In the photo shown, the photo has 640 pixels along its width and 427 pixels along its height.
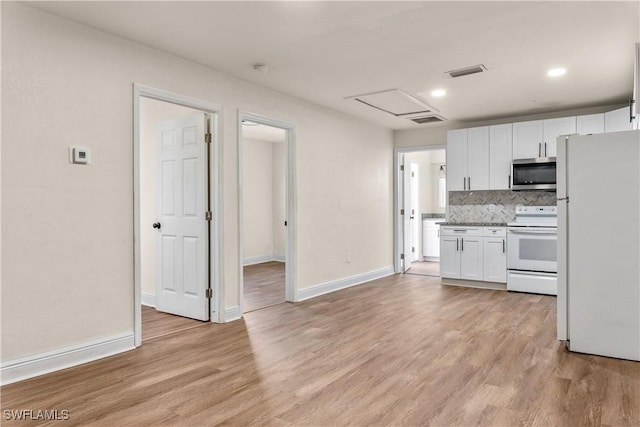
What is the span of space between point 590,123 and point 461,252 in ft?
7.60

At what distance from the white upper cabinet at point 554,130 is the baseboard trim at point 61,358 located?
540cm

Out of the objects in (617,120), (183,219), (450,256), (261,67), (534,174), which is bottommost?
(450,256)

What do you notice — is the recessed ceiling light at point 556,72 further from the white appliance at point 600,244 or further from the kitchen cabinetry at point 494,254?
the kitchen cabinetry at point 494,254

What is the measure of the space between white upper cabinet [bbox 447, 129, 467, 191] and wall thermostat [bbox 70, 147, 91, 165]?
4.91m

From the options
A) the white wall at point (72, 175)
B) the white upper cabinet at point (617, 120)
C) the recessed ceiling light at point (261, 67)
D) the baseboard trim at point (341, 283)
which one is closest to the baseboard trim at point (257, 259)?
the baseboard trim at point (341, 283)

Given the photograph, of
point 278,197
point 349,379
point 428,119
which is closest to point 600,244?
point 349,379

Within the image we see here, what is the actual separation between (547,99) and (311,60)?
3.19 metres

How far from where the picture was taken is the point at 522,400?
7.89 ft

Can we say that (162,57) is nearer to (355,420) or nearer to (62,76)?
(62,76)

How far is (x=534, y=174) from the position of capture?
560 cm

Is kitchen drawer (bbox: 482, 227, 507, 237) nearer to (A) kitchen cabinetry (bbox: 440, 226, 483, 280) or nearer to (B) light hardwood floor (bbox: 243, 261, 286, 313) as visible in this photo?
(A) kitchen cabinetry (bbox: 440, 226, 483, 280)

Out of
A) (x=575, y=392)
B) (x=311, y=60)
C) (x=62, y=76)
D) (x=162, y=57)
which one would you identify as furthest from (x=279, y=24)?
(x=575, y=392)

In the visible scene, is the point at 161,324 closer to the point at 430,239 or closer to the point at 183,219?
the point at 183,219

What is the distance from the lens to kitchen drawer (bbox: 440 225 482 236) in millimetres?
5871
